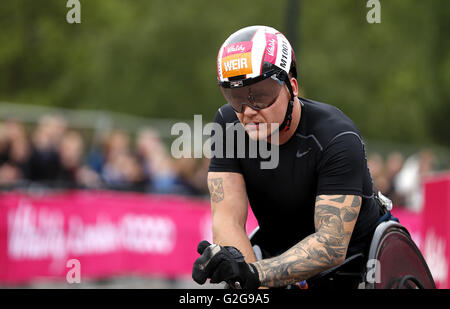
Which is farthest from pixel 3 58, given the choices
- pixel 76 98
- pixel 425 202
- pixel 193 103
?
pixel 425 202

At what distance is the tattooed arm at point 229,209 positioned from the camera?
4.90m

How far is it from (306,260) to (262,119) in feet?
2.75

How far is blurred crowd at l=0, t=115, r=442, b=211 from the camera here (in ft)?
39.5

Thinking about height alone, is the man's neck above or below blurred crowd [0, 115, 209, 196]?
below

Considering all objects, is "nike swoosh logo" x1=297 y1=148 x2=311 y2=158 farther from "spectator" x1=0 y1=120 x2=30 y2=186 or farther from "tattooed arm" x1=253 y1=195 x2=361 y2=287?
"spectator" x1=0 y1=120 x2=30 y2=186

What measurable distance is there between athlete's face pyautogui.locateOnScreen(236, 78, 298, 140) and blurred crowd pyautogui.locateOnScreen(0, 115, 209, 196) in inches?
302

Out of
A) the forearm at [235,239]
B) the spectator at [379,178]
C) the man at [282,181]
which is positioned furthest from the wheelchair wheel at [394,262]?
the spectator at [379,178]

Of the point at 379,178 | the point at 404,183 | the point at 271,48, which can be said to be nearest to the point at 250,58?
the point at 271,48

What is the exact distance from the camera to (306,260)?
4.46m

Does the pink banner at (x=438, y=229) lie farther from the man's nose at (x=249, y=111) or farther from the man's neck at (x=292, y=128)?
the man's nose at (x=249, y=111)
